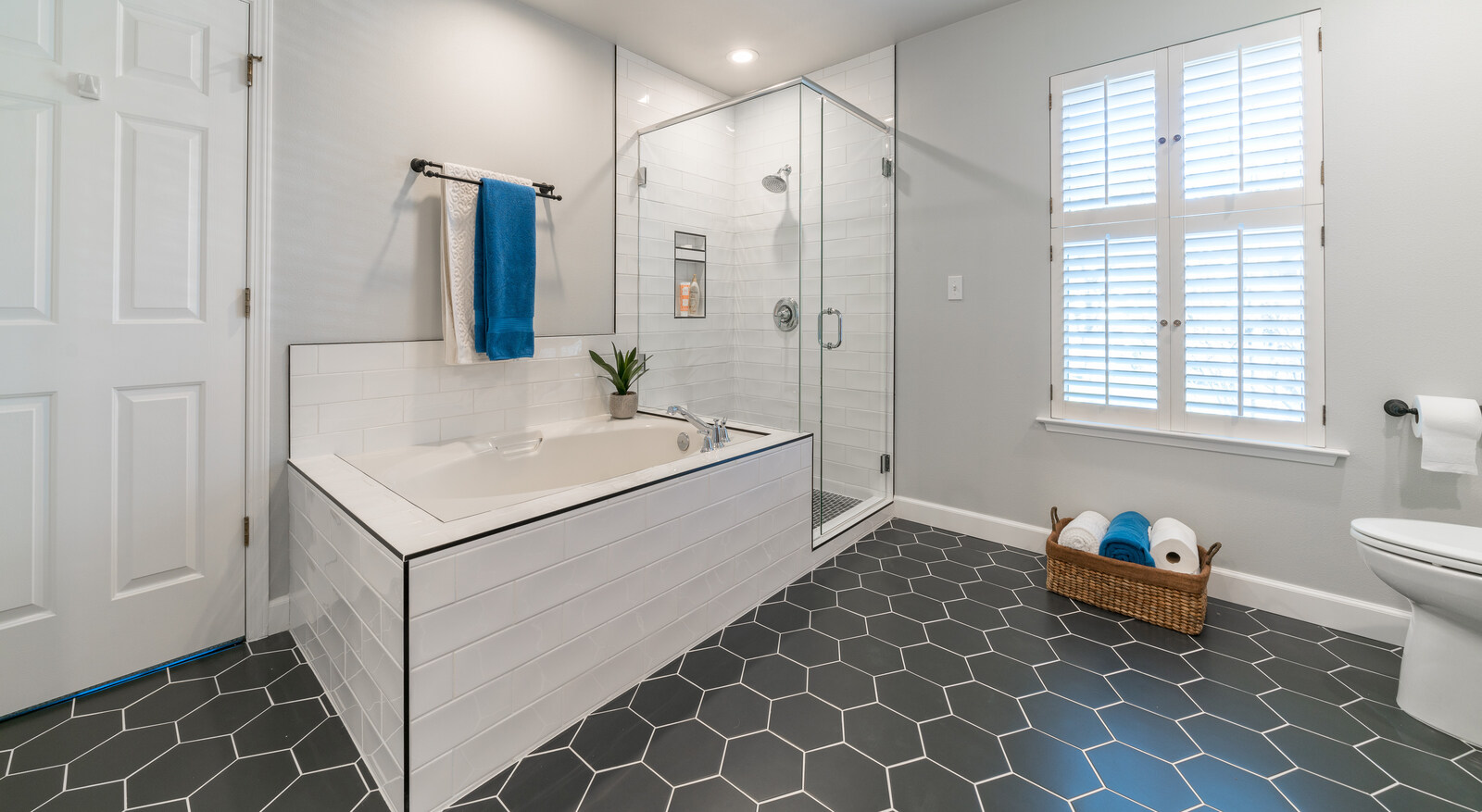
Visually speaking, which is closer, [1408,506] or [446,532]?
[446,532]

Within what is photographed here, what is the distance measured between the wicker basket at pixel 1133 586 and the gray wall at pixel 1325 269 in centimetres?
32

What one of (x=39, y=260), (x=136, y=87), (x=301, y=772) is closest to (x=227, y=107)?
(x=136, y=87)

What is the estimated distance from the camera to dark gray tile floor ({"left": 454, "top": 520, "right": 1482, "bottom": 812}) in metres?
1.37

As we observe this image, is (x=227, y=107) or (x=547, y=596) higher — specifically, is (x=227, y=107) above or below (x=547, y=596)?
above

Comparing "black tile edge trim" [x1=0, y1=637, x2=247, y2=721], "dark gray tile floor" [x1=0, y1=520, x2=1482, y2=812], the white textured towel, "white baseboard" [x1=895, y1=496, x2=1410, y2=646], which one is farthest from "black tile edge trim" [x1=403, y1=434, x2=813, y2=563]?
"white baseboard" [x1=895, y1=496, x2=1410, y2=646]

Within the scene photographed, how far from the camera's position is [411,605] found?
4.19 feet

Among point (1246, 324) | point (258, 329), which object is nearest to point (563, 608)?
point (258, 329)

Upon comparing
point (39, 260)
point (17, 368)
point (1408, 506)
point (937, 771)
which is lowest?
point (937, 771)

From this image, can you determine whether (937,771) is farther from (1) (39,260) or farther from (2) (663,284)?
(1) (39,260)

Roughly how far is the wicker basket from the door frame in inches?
112

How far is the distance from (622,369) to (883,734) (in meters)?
1.93

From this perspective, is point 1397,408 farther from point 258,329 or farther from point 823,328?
point 258,329

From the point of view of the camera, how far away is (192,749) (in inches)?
58.9

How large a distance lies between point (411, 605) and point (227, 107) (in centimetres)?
174
